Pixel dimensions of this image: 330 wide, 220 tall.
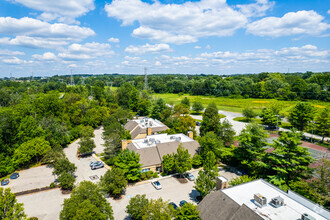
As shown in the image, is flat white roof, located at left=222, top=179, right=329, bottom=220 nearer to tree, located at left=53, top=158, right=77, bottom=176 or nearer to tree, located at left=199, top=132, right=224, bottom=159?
tree, located at left=199, top=132, right=224, bottom=159

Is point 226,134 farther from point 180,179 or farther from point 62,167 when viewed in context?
point 62,167

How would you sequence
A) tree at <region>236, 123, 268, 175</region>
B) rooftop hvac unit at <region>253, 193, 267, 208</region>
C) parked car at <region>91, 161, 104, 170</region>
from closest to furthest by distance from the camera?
rooftop hvac unit at <region>253, 193, 267, 208</region>
tree at <region>236, 123, 268, 175</region>
parked car at <region>91, 161, 104, 170</region>

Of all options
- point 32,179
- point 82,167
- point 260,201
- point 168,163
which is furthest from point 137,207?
point 32,179

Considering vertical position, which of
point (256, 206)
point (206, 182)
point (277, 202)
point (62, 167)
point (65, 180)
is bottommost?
point (65, 180)

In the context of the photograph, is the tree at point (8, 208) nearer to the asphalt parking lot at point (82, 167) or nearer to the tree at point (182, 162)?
the asphalt parking lot at point (82, 167)

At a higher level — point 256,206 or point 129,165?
point 256,206

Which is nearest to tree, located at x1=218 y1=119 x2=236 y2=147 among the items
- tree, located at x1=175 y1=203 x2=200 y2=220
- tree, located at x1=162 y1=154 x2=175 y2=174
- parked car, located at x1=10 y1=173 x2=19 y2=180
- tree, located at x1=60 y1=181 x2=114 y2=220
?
tree, located at x1=162 y1=154 x2=175 y2=174
